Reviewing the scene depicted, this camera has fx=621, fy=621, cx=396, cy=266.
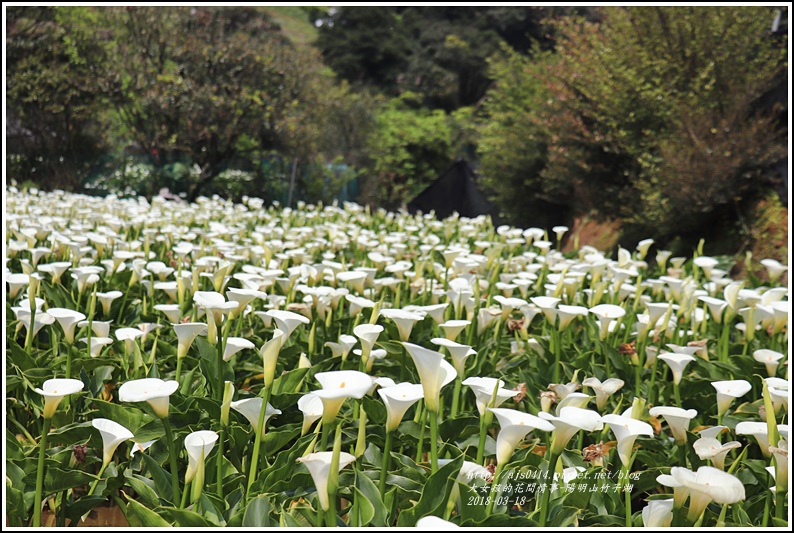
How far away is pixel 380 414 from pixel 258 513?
556 mm

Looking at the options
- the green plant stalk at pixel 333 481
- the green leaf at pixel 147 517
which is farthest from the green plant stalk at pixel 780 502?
the green leaf at pixel 147 517

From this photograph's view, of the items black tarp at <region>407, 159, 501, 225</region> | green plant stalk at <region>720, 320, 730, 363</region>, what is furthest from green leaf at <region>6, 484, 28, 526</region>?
black tarp at <region>407, 159, 501, 225</region>

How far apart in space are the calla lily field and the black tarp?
1151 centimetres

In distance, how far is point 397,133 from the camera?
22.8m

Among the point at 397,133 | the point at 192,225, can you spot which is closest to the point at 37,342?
the point at 192,225

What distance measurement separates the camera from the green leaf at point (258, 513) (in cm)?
130

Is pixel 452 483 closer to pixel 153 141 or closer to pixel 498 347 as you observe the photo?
pixel 498 347

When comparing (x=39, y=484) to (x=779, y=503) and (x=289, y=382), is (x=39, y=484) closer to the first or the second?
(x=289, y=382)

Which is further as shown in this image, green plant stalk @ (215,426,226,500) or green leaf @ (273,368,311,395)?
green leaf @ (273,368,311,395)

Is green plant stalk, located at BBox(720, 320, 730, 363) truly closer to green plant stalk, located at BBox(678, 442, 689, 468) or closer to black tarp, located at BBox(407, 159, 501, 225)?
green plant stalk, located at BBox(678, 442, 689, 468)

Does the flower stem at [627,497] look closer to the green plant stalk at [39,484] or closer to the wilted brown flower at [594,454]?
the wilted brown flower at [594,454]

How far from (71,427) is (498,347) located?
5.06ft

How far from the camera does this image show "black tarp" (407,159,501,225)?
47.9 ft

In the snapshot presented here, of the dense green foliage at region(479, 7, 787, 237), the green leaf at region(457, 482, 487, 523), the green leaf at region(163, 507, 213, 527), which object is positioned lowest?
the green leaf at region(163, 507, 213, 527)
